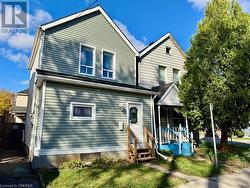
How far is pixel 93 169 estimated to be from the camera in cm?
801

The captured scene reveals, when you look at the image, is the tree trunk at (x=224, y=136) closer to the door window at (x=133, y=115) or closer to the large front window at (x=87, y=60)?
the door window at (x=133, y=115)

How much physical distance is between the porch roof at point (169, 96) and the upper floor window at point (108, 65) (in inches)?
120

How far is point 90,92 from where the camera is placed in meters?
9.71

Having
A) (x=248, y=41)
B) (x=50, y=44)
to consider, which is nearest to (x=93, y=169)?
(x=50, y=44)

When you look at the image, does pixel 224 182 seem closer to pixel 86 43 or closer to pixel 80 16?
pixel 86 43

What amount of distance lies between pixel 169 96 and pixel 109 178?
728 cm

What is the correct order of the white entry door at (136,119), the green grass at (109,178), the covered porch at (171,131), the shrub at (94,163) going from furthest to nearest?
the covered porch at (171,131), the white entry door at (136,119), the shrub at (94,163), the green grass at (109,178)

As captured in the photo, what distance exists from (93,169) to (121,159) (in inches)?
90.0

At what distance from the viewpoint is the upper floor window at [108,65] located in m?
12.2

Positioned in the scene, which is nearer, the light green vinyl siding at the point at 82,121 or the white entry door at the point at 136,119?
the light green vinyl siding at the point at 82,121

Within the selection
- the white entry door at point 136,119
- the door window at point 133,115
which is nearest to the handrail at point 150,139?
the white entry door at point 136,119

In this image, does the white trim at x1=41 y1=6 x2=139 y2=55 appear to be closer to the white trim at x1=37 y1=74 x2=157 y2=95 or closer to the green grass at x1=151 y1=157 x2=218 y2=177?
the white trim at x1=37 y1=74 x2=157 y2=95

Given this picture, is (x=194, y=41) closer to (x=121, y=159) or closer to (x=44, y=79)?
(x=121, y=159)

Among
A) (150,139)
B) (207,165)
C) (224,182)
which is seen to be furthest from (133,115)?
(224,182)
